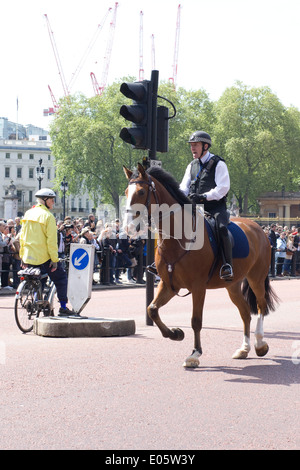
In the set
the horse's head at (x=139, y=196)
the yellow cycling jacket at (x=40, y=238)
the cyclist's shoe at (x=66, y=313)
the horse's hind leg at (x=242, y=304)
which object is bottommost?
the cyclist's shoe at (x=66, y=313)

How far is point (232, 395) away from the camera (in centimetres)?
645

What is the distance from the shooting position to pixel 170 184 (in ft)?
26.1

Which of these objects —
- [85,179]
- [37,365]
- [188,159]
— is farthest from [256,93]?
[37,365]

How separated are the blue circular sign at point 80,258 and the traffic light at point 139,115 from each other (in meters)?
1.72

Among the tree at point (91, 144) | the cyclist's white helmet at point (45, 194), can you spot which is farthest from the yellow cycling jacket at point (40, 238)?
the tree at point (91, 144)

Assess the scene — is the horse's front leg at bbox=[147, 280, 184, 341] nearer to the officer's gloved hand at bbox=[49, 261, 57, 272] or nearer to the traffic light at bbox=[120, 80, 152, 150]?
the officer's gloved hand at bbox=[49, 261, 57, 272]

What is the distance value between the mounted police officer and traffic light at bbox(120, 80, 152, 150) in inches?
88.6

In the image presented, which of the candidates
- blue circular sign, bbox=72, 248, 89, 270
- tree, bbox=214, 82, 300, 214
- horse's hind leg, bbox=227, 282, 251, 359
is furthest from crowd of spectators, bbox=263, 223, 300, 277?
tree, bbox=214, 82, 300, 214

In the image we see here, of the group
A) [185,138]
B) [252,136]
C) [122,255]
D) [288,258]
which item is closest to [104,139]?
[185,138]

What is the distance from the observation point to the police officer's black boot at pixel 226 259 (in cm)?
806

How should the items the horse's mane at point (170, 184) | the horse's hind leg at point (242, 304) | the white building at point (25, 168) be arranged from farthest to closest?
the white building at point (25, 168)
the horse's hind leg at point (242, 304)
the horse's mane at point (170, 184)

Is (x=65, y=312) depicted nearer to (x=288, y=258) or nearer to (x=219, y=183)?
(x=219, y=183)

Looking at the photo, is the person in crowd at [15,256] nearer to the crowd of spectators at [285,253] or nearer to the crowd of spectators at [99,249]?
the crowd of spectators at [99,249]
